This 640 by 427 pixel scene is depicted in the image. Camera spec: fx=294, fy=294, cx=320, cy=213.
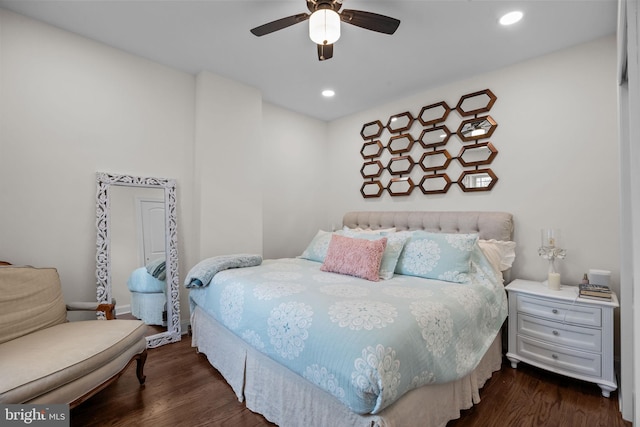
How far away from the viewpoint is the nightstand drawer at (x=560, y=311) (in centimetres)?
201

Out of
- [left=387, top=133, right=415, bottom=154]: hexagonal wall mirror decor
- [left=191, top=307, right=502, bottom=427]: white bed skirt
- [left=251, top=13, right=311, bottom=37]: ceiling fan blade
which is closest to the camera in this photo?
[left=191, top=307, right=502, bottom=427]: white bed skirt

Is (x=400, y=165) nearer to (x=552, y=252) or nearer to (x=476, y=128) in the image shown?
(x=476, y=128)

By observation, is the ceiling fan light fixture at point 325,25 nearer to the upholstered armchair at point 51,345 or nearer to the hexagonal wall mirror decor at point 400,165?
the hexagonal wall mirror decor at point 400,165

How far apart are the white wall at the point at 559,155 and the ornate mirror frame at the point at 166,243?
2.87m

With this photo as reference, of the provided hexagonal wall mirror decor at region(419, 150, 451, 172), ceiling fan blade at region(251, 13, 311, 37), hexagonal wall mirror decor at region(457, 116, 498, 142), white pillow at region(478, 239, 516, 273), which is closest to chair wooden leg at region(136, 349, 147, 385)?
ceiling fan blade at region(251, 13, 311, 37)

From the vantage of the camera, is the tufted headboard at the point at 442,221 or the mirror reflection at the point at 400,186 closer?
the tufted headboard at the point at 442,221

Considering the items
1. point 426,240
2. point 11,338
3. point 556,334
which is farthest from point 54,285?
point 556,334

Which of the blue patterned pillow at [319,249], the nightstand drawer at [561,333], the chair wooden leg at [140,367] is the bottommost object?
the chair wooden leg at [140,367]

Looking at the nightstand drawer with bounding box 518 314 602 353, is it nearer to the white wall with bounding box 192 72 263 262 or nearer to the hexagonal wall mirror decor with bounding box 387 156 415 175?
the hexagonal wall mirror decor with bounding box 387 156 415 175

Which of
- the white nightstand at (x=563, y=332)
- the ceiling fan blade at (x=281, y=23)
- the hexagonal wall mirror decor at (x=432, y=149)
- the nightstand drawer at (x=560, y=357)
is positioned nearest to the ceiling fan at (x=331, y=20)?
the ceiling fan blade at (x=281, y=23)

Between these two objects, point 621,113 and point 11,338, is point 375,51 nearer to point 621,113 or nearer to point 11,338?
point 621,113

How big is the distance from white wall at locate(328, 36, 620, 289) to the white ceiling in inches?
6.7

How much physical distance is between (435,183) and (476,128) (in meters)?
0.67

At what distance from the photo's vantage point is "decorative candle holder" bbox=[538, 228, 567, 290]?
7.41 ft
